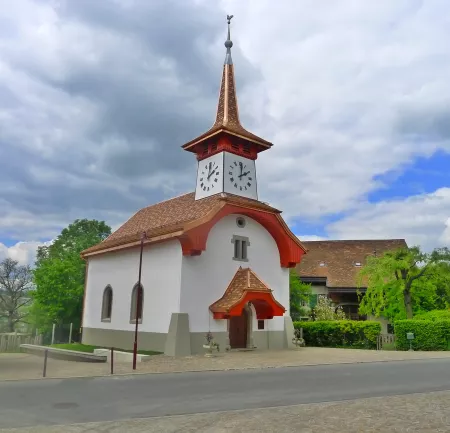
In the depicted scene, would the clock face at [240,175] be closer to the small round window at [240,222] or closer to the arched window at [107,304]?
the small round window at [240,222]

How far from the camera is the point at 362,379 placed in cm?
1391

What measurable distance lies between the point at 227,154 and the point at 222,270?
7.13 m

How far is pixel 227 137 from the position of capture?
2708 centimetres

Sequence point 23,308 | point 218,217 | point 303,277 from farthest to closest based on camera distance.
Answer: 1. point 23,308
2. point 303,277
3. point 218,217

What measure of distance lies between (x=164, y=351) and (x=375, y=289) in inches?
679

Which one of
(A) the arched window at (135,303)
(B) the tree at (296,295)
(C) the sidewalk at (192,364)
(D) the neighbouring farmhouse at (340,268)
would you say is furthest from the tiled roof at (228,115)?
(D) the neighbouring farmhouse at (340,268)

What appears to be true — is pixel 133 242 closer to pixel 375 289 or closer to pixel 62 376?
pixel 62 376

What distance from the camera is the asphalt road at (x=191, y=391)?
918 cm

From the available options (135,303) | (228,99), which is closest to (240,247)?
(135,303)

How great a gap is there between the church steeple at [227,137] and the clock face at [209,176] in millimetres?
710

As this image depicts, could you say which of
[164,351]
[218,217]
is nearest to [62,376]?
[164,351]

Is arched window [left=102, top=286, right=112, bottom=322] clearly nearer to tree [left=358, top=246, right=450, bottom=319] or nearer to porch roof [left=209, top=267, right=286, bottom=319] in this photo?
porch roof [left=209, top=267, right=286, bottom=319]

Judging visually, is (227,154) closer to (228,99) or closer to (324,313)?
(228,99)

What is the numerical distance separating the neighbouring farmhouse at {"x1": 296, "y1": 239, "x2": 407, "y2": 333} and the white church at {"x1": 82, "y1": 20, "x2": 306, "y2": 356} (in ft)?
47.9
